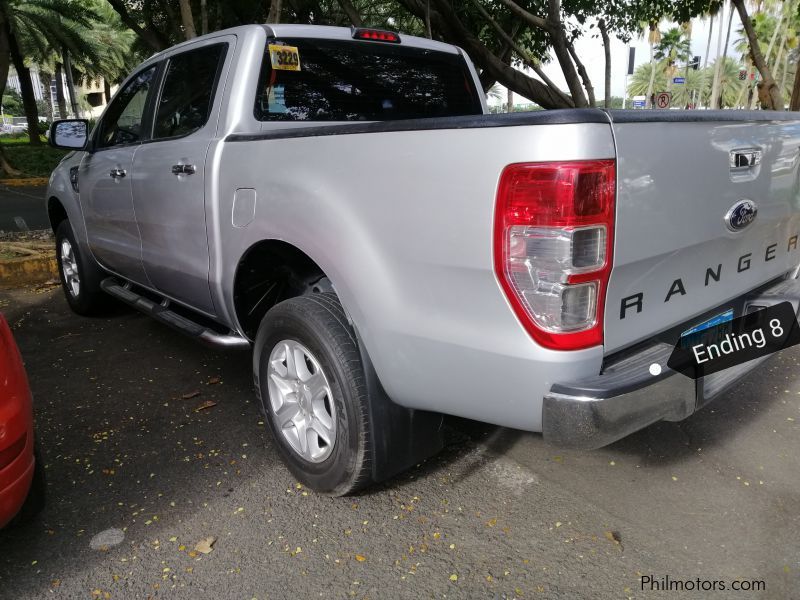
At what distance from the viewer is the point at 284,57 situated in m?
3.14

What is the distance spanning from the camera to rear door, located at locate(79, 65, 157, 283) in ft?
12.7

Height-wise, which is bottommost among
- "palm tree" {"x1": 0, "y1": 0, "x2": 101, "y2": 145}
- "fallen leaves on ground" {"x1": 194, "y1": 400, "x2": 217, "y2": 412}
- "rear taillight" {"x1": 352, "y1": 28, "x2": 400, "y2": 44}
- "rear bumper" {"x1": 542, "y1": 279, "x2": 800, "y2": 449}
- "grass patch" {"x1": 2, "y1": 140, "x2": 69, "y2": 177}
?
"fallen leaves on ground" {"x1": 194, "y1": 400, "x2": 217, "y2": 412}

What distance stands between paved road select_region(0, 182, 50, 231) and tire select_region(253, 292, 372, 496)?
6.79m

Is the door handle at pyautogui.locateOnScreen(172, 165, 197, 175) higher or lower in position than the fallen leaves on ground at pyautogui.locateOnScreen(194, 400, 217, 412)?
higher

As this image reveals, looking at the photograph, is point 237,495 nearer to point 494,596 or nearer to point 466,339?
point 494,596

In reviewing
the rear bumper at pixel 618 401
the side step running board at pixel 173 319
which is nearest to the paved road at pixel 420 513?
the side step running board at pixel 173 319

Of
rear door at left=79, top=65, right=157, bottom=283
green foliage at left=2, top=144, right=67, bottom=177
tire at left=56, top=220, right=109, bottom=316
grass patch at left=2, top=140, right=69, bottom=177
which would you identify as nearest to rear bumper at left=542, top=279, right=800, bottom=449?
rear door at left=79, top=65, right=157, bottom=283

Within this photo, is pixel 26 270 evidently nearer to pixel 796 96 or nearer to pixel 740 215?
pixel 740 215

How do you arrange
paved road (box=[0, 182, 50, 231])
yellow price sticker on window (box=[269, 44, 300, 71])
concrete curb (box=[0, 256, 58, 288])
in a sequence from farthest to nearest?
1. paved road (box=[0, 182, 50, 231])
2. concrete curb (box=[0, 256, 58, 288])
3. yellow price sticker on window (box=[269, 44, 300, 71])

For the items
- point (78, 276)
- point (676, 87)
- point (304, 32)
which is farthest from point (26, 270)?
point (676, 87)

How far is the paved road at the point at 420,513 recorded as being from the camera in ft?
7.32

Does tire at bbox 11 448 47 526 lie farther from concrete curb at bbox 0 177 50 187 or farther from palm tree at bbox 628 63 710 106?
palm tree at bbox 628 63 710 106

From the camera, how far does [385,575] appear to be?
7.39ft

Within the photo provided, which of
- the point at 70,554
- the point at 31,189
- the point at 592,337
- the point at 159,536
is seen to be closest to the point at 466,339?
the point at 592,337
